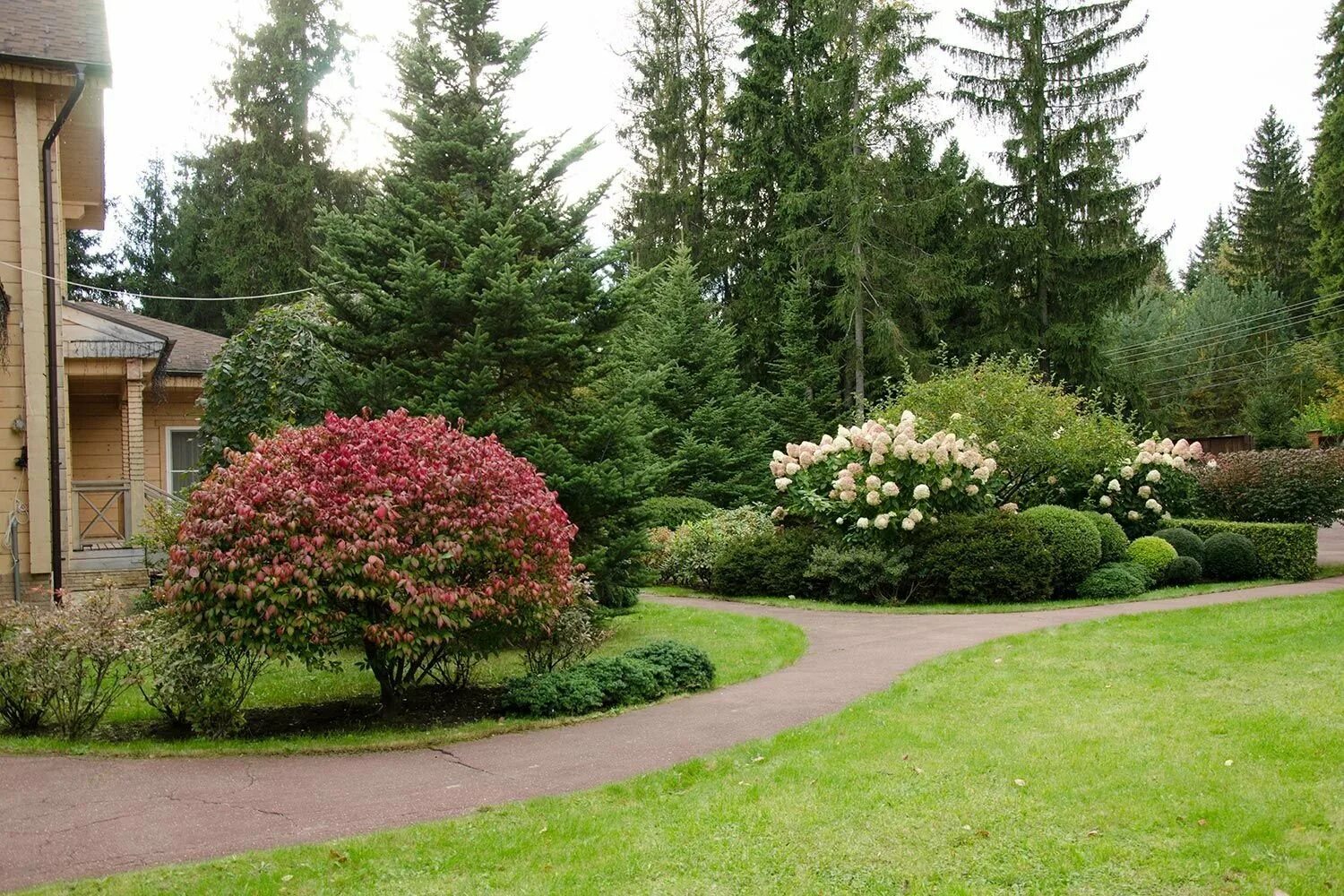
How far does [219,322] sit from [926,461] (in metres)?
30.9

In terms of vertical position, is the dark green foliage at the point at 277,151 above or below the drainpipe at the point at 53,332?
above

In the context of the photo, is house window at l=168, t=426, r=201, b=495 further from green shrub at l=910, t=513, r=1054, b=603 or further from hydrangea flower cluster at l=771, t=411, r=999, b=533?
green shrub at l=910, t=513, r=1054, b=603

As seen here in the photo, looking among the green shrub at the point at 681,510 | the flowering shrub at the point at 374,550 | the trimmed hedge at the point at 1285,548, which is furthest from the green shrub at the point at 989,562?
the flowering shrub at the point at 374,550

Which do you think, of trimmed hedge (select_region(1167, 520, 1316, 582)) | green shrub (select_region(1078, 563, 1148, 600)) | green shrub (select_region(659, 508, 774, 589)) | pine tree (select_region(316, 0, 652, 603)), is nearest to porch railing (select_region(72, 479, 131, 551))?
pine tree (select_region(316, 0, 652, 603))

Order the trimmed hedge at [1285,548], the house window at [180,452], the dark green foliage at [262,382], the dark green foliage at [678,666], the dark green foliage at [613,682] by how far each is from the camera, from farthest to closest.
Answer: the house window at [180,452] → the trimmed hedge at [1285,548] → the dark green foliage at [262,382] → the dark green foliage at [678,666] → the dark green foliage at [613,682]

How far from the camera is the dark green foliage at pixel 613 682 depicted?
828cm

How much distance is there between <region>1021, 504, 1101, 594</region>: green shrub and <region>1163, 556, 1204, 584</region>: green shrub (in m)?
1.49

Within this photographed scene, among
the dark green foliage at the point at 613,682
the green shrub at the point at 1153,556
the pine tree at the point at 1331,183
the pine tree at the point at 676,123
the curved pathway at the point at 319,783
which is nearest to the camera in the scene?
the curved pathway at the point at 319,783

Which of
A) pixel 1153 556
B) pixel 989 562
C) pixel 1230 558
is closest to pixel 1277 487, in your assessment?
pixel 1230 558

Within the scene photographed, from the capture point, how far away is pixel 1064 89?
30.9 meters

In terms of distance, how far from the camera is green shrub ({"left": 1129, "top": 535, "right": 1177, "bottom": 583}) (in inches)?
628

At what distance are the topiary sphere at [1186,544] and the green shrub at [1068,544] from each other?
7.08 feet

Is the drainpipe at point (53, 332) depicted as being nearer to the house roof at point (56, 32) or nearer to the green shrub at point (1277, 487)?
the house roof at point (56, 32)

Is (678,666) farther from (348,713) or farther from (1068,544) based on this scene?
(1068,544)
